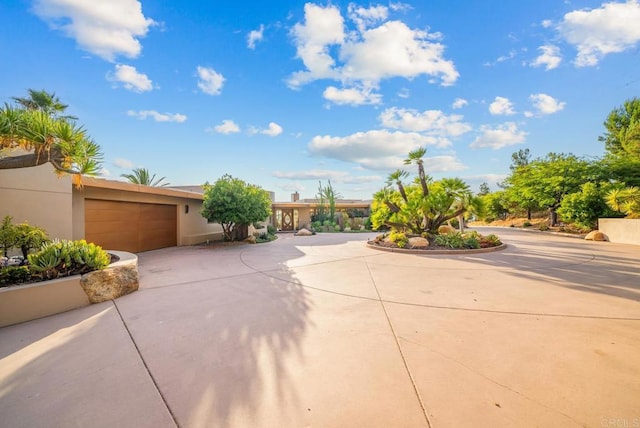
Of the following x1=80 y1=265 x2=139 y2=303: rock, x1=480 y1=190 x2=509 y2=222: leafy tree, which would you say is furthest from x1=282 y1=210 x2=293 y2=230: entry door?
x1=80 y1=265 x2=139 y2=303: rock

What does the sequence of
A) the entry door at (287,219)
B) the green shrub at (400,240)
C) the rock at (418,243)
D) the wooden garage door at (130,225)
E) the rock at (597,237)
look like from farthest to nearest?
the entry door at (287,219) < the rock at (597,237) < the green shrub at (400,240) < the rock at (418,243) < the wooden garage door at (130,225)

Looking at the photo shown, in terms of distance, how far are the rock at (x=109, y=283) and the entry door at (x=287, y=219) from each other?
64.9ft

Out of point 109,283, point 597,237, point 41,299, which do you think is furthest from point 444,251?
point 41,299

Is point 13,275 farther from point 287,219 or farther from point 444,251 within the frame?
point 287,219

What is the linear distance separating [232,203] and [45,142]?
8.16 meters

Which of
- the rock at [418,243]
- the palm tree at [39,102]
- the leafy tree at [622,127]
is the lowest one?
the rock at [418,243]

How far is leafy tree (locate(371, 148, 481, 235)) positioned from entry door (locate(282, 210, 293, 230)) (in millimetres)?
13712

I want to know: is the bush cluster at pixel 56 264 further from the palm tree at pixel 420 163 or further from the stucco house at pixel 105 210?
the palm tree at pixel 420 163

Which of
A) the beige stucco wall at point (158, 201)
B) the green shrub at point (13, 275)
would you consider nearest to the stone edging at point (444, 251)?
the green shrub at point (13, 275)

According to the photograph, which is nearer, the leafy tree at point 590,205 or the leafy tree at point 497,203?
the leafy tree at point 590,205

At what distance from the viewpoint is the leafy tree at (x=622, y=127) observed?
1798 cm

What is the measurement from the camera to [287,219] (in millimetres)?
25234

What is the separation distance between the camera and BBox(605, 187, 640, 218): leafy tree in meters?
12.2

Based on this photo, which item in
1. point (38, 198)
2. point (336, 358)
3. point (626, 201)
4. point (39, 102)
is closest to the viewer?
point (336, 358)
